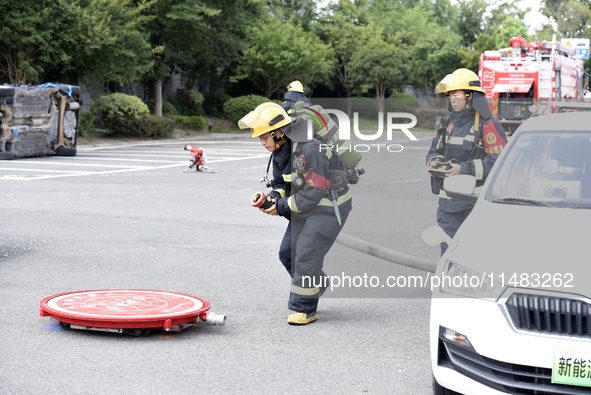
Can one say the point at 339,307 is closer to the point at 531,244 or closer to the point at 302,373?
the point at 302,373

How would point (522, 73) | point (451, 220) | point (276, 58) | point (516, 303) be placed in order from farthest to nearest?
point (276, 58) → point (522, 73) → point (451, 220) → point (516, 303)

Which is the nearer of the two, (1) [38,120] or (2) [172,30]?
(1) [38,120]

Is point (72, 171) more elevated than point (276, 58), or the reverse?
point (276, 58)

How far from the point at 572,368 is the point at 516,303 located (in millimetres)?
379

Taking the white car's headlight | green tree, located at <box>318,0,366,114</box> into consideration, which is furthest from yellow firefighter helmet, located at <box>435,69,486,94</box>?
green tree, located at <box>318,0,366,114</box>

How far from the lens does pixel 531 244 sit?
479 cm

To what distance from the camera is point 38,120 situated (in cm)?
2447

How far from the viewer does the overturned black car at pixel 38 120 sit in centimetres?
2338

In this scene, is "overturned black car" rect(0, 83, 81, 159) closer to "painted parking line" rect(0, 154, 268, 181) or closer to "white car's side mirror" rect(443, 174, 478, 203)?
"painted parking line" rect(0, 154, 268, 181)

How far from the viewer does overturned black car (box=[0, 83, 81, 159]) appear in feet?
76.7

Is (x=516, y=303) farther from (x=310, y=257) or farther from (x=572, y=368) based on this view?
(x=310, y=257)

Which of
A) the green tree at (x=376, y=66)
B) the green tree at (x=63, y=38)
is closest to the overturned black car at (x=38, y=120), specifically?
the green tree at (x=63, y=38)

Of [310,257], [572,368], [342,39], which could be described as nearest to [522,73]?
[342,39]

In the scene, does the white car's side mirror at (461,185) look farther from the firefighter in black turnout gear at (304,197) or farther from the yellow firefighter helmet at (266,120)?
the yellow firefighter helmet at (266,120)
